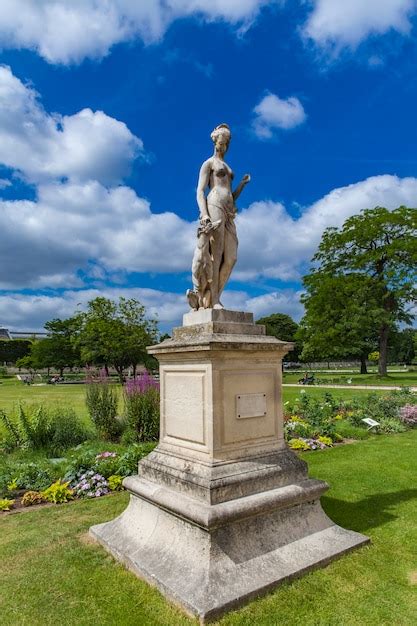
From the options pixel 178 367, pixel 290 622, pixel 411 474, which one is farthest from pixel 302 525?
pixel 411 474

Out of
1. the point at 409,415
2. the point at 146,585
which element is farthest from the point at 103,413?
the point at 409,415

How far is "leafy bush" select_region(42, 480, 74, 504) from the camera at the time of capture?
20.7 ft

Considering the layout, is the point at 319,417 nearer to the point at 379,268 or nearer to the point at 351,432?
the point at 351,432

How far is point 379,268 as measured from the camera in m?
31.8

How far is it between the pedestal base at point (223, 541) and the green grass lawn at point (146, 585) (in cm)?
12

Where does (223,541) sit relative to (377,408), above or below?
below

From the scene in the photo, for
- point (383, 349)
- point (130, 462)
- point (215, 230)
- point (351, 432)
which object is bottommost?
point (351, 432)

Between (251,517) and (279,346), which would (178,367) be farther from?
(251,517)

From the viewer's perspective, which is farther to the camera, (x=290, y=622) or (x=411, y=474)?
(x=411, y=474)

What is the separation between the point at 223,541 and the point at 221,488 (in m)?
0.44

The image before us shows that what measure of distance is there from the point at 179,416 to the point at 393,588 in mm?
2459

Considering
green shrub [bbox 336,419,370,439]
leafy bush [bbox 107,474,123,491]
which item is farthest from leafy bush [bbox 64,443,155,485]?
green shrub [bbox 336,419,370,439]

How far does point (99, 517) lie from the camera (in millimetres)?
5641

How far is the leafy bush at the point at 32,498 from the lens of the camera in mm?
6293
